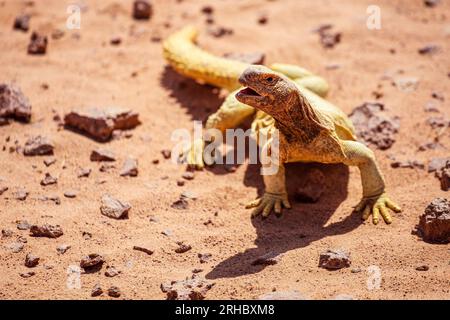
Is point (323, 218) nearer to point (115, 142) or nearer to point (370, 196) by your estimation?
point (370, 196)

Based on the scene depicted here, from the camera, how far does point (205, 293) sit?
4.54 metres

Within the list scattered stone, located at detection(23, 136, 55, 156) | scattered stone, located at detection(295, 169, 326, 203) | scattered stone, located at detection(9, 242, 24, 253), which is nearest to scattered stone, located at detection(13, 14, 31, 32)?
scattered stone, located at detection(23, 136, 55, 156)

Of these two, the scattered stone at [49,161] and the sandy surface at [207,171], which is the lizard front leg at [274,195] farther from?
the scattered stone at [49,161]

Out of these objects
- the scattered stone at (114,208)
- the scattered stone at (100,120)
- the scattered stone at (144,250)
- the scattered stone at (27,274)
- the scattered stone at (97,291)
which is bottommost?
the scattered stone at (97,291)

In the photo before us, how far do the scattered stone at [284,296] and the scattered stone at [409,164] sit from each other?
2308mm

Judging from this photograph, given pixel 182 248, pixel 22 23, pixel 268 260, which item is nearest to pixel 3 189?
pixel 182 248

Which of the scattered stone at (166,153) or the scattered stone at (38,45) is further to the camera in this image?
the scattered stone at (38,45)

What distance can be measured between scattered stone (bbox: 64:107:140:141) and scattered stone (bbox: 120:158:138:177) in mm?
594

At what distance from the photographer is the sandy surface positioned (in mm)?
4747

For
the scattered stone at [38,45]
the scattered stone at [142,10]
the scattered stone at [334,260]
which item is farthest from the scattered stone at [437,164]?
the scattered stone at [38,45]

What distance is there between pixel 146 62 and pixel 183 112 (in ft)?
4.32

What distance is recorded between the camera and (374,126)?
21.5 ft

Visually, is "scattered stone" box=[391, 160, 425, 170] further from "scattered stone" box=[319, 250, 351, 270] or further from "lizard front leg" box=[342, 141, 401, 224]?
"scattered stone" box=[319, 250, 351, 270]

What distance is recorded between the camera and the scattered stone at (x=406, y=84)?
7.30 metres
